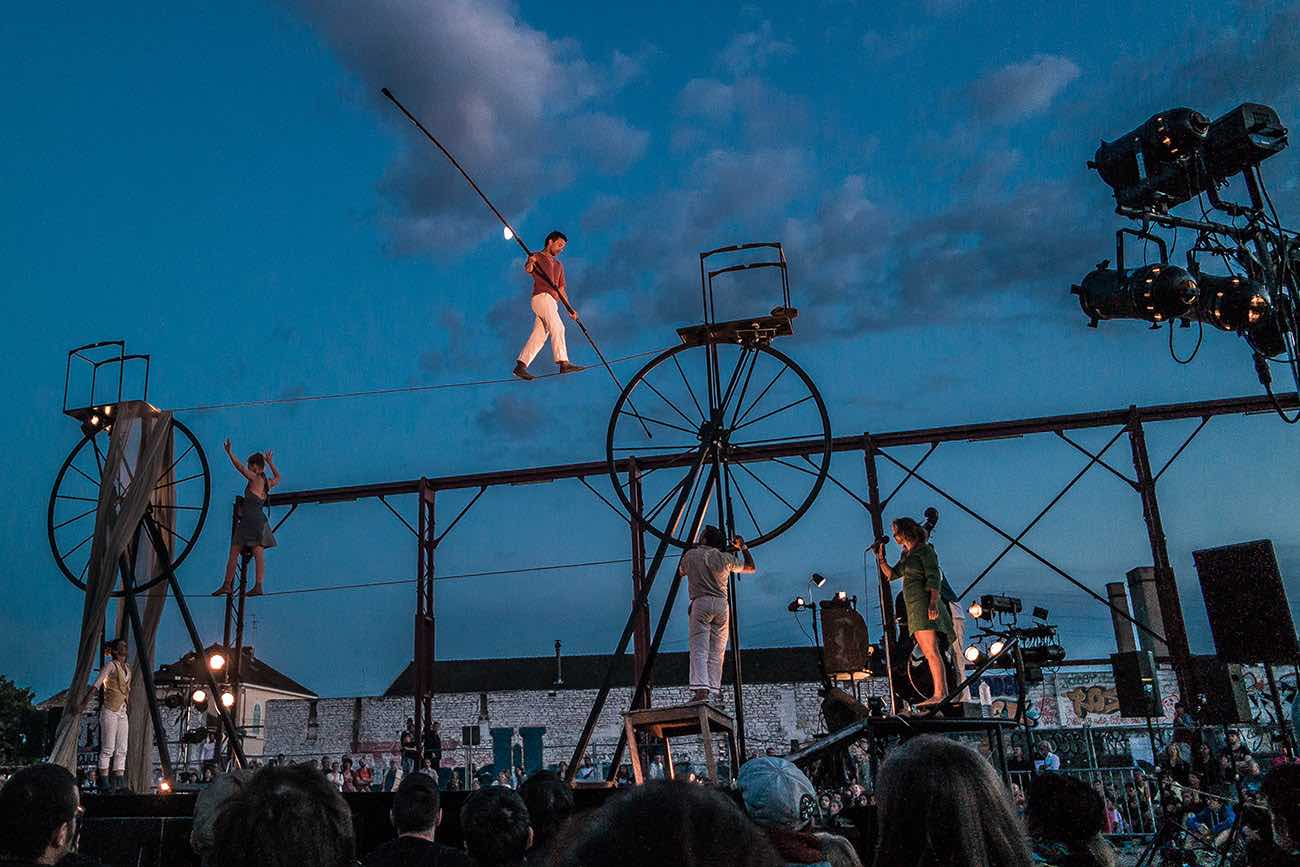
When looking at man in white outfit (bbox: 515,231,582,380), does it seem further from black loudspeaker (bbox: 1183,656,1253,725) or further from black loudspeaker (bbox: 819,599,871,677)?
black loudspeaker (bbox: 1183,656,1253,725)

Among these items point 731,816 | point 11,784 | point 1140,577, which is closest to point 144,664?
point 11,784

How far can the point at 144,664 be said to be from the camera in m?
9.81

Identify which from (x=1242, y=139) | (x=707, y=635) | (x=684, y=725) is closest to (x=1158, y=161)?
(x=1242, y=139)

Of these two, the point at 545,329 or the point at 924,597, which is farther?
the point at 545,329

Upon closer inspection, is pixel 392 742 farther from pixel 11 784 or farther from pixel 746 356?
pixel 11 784

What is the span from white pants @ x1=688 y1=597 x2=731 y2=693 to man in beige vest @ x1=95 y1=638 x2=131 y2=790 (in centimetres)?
645

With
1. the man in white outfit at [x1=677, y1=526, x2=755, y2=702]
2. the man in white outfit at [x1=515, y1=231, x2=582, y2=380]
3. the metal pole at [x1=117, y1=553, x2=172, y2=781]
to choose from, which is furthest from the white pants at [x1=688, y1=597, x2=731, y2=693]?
the metal pole at [x1=117, y1=553, x2=172, y2=781]

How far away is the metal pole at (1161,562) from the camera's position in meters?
13.3

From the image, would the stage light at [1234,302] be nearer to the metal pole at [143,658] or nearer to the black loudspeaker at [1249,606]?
the black loudspeaker at [1249,606]

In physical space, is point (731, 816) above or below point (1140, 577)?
below

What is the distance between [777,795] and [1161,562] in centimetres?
1271

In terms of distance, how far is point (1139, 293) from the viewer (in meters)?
8.98

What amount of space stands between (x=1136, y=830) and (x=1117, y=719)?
81.8 feet

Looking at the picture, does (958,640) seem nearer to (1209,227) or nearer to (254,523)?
(1209,227)
